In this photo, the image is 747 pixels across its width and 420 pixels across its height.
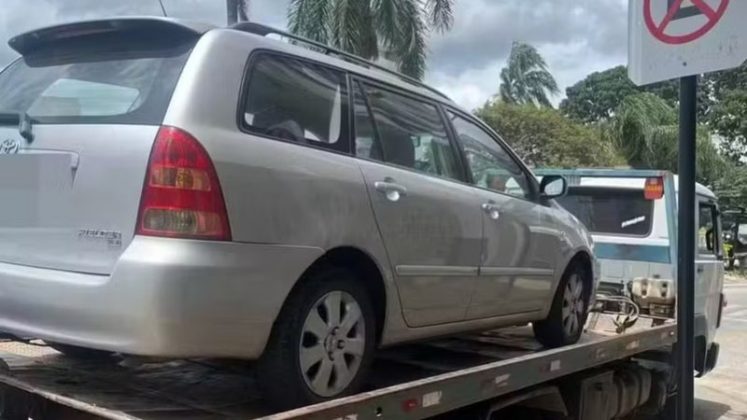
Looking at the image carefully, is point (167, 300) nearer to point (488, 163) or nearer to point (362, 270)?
point (362, 270)

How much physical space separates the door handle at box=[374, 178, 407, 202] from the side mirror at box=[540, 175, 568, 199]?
181cm

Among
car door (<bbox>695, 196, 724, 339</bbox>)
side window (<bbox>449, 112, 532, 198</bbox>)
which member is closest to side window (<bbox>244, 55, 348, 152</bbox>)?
side window (<bbox>449, 112, 532, 198</bbox>)

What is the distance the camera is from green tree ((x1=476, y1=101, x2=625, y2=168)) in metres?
30.1

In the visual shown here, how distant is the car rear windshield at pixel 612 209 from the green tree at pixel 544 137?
22.4 metres

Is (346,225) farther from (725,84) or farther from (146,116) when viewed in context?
(725,84)

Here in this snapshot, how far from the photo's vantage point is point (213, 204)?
8.79ft

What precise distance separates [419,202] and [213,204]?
4.08 feet

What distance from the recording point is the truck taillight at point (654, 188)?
7121mm

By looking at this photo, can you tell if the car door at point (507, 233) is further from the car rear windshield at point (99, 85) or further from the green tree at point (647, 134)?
the green tree at point (647, 134)

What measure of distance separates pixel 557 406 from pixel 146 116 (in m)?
3.34

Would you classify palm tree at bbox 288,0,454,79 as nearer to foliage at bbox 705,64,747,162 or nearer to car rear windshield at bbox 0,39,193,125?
car rear windshield at bbox 0,39,193,125

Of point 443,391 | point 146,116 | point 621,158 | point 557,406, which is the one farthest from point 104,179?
point 621,158

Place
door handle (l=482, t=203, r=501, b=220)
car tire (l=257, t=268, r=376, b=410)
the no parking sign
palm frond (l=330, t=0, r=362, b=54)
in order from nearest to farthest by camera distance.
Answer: the no parking sign, car tire (l=257, t=268, r=376, b=410), door handle (l=482, t=203, r=501, b=220), palm frond (l=330, t=0, r=362, b=54)

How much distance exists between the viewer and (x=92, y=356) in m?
3.74
